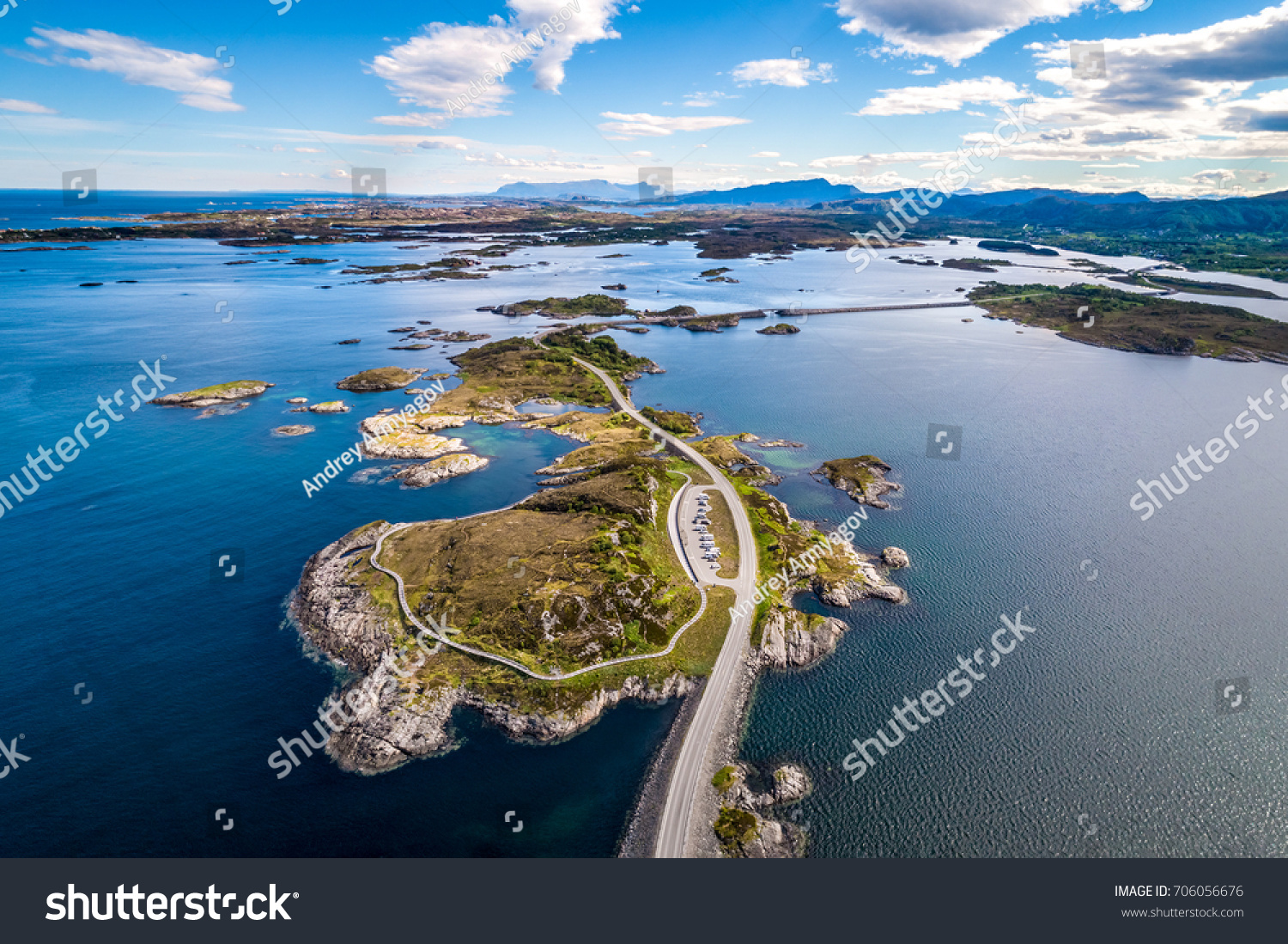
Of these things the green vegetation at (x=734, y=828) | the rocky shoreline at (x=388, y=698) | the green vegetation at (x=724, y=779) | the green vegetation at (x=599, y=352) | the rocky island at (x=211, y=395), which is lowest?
the green vegetation at (x=734, y=828)

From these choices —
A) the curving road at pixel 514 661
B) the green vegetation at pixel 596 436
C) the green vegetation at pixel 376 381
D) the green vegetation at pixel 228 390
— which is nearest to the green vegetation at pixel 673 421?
the green vegetation at pixel 596 436

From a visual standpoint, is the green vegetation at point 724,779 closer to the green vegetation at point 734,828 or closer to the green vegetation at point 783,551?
the green vegetation at point 734,828

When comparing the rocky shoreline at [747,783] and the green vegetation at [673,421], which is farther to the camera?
the green vegetation at [673,421]

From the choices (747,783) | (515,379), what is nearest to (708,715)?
(747,783)

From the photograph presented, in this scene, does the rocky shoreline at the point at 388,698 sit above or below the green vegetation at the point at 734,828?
above

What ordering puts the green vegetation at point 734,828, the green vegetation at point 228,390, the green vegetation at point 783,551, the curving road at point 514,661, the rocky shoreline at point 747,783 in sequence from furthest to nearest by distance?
the green vegetation at point 228,390 < the green vegetation at point 783,551 < the curving road at point 514,661 < the rocky shoreline at point 747,783 < the green vegetation at point 734,828

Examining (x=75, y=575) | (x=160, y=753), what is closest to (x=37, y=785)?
(x=160, y=753)

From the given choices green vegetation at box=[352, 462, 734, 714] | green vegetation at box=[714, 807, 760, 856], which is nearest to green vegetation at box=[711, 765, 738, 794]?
green vegetation at box=[714, 807, 760, 856]
